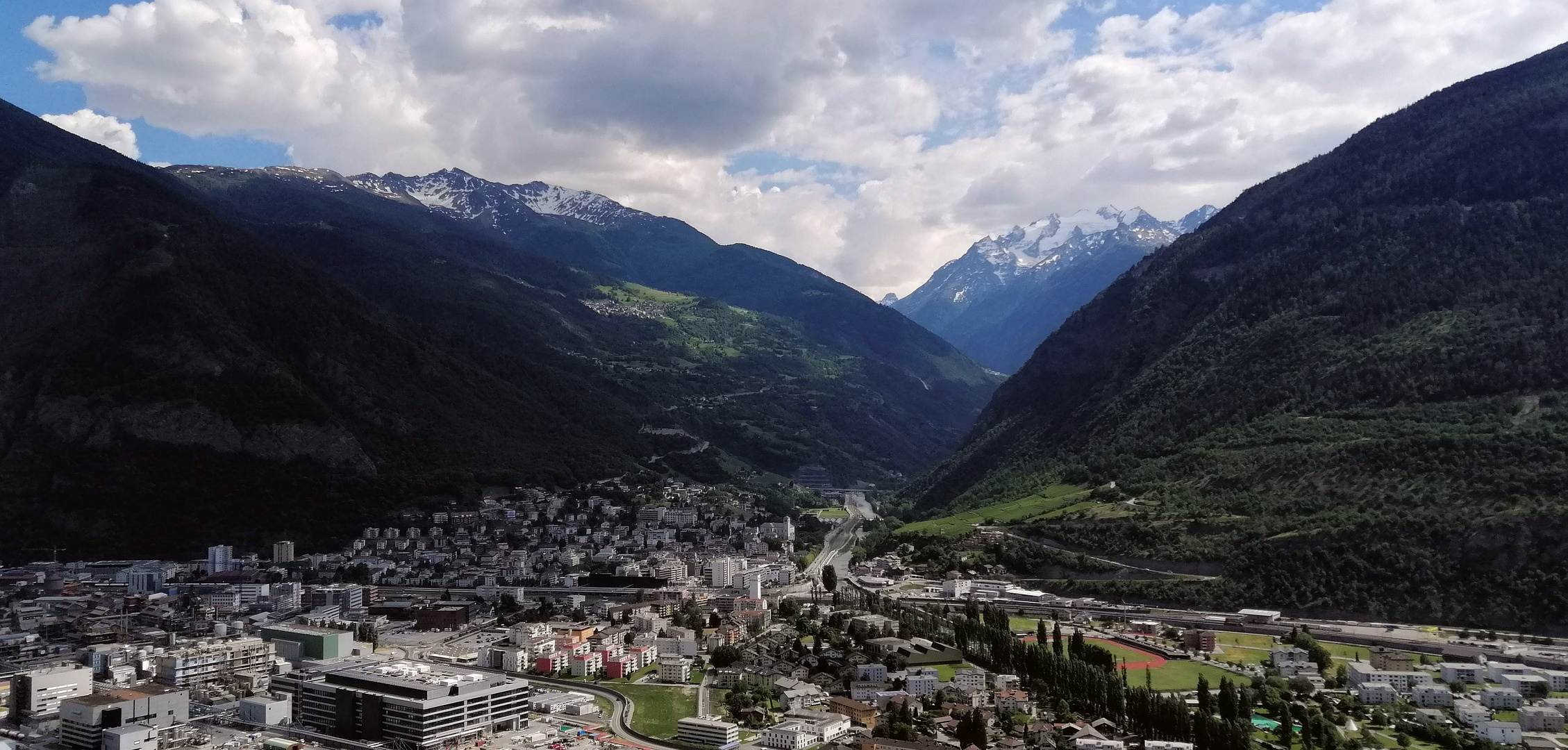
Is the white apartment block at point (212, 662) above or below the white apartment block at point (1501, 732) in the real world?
above

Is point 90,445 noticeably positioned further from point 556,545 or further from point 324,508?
point 556,545

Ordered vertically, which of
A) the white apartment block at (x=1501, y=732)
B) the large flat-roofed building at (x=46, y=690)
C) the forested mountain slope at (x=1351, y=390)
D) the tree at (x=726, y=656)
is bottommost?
the white apartment block at (x=1501, y=732)

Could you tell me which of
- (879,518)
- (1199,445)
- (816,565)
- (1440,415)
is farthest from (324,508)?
(1440,415)

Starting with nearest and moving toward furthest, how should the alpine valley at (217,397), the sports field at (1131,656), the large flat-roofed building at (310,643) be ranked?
the sports field at (1131,656) → the large flat-roofed building at (310,643) → the alpine valley at (217,397)

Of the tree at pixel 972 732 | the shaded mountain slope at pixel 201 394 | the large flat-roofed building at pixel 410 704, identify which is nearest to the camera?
the tree at pixel 972 732

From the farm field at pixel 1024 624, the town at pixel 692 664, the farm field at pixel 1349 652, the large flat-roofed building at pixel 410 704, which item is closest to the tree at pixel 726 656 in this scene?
the town at pixel 692 664

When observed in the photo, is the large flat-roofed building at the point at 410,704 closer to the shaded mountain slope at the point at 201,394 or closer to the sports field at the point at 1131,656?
the sports field at the point at 1131,656

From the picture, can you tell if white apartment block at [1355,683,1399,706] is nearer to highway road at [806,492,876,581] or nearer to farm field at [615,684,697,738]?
farm field at [615,684,697,738]

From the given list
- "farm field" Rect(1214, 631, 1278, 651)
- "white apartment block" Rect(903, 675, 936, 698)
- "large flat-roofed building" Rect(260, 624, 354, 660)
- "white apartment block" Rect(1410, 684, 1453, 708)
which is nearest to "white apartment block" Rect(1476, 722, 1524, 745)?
"white apartment block" Rect(1410, 684, 1453, 708)
